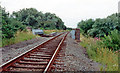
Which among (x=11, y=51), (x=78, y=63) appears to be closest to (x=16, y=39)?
(x=11, y=51)

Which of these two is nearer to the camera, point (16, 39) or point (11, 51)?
point (11, 51)

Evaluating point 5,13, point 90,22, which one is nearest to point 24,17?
point 90,22

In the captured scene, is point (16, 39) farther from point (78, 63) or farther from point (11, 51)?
Answer: point (78, 63)

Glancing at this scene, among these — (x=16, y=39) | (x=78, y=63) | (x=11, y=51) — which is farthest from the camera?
(x=16, y=39)

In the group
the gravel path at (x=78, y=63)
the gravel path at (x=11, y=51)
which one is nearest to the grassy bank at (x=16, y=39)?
the gravel path at (x=11, y=51)

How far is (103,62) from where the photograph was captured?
17.9 ft

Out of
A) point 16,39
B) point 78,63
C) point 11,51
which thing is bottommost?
point 78,63

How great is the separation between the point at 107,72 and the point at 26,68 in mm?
2776

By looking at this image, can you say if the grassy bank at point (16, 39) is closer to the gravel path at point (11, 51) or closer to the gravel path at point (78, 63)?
the gravel path at point (11, 51)

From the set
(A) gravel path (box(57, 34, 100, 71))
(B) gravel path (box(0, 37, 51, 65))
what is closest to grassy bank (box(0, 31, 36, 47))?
(B) gravel path (box(0, 37, 51, 65))

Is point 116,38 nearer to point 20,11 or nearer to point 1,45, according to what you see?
point 1,45

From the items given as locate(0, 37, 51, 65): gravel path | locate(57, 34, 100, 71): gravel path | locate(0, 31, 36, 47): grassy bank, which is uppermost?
locate(0, 31, 36, 47): grassy bank

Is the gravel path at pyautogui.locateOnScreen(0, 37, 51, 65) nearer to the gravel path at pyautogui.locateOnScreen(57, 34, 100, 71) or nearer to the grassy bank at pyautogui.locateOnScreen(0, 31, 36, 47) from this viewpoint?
the grassy bank at pyautogui.locateOnScreen(0, 31, 36, 47)

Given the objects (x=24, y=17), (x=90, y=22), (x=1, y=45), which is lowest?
(x=1, y=45)
